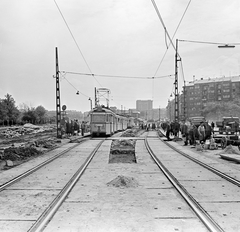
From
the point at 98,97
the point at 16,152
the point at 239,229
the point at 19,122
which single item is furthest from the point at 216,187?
the point at 19,122

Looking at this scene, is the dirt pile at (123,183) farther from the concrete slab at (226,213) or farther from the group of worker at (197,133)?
the group of worker at (197,133)

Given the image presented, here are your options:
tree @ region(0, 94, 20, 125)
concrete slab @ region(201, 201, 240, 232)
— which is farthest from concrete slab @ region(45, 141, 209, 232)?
tree @ region(0, 94, 20, 125)

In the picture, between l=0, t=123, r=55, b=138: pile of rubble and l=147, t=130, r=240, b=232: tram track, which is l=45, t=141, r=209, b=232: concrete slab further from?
l=0, t=123, r=55, b=138: pile of rubble

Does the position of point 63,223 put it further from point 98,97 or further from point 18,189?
point 98,97

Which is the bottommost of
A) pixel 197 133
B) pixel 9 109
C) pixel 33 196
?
pixel 33 196

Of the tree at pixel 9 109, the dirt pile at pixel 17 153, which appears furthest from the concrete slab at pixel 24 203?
the tree at pixel 9 109

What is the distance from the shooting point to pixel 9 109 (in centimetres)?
7344

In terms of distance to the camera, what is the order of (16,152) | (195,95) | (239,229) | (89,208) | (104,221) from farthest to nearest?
1. (195,95)
2. (16,152)
3. (89,208)
4. (104,221)
5. (239,229)

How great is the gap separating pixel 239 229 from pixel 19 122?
8142cm

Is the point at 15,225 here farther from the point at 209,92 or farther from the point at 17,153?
the point at 209,92

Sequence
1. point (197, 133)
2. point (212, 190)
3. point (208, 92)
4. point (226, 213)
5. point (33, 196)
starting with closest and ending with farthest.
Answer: point (226, 213) → point (33, 196) → point (212, 190) → point (197, 133) → point (208, 92)

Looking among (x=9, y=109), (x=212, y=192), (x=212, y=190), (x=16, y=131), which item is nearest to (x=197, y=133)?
(x=212, y=190)

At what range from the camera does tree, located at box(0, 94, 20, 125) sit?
228 feet

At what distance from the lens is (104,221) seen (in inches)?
201
